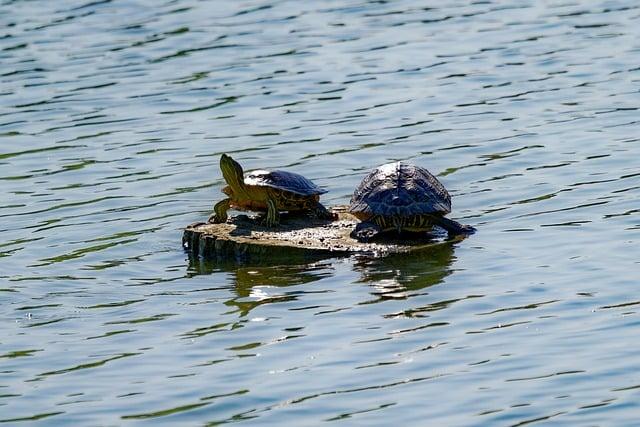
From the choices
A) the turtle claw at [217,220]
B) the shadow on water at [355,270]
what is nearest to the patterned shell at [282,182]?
the turtle claw at [217,220]

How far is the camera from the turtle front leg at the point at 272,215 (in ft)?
38.6

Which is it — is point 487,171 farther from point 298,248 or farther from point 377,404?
point 377,404

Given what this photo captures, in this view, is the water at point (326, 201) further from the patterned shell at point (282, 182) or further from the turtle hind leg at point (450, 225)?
the patterned shell at point (282, 182)

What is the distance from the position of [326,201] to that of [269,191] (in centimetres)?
204

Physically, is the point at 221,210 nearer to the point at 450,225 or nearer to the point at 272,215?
the point at 272,215

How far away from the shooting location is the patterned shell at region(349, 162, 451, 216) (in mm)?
11414

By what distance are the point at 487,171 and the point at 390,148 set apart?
4.42 feet

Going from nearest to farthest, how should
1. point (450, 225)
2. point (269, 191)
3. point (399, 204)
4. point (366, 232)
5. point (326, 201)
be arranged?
1. point (399, 204)
2. point (366, 232)
3. point (269, 191)
4. point (450, 225)
5. point (326, 201)

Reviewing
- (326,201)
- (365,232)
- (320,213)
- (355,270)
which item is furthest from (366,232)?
(326,201)

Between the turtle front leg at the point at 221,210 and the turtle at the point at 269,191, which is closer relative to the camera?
the turtle at the point at 269,191

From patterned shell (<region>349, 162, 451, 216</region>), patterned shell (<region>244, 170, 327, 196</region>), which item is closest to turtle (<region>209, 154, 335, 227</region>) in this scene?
patterned shell (<region>244, 170, 327, 196</region>)

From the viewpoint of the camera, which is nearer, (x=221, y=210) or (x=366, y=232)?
(x=366, y=232)

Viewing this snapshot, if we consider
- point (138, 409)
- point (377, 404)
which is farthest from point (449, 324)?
point (138, 409)

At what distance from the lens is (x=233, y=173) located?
38.7 ft
